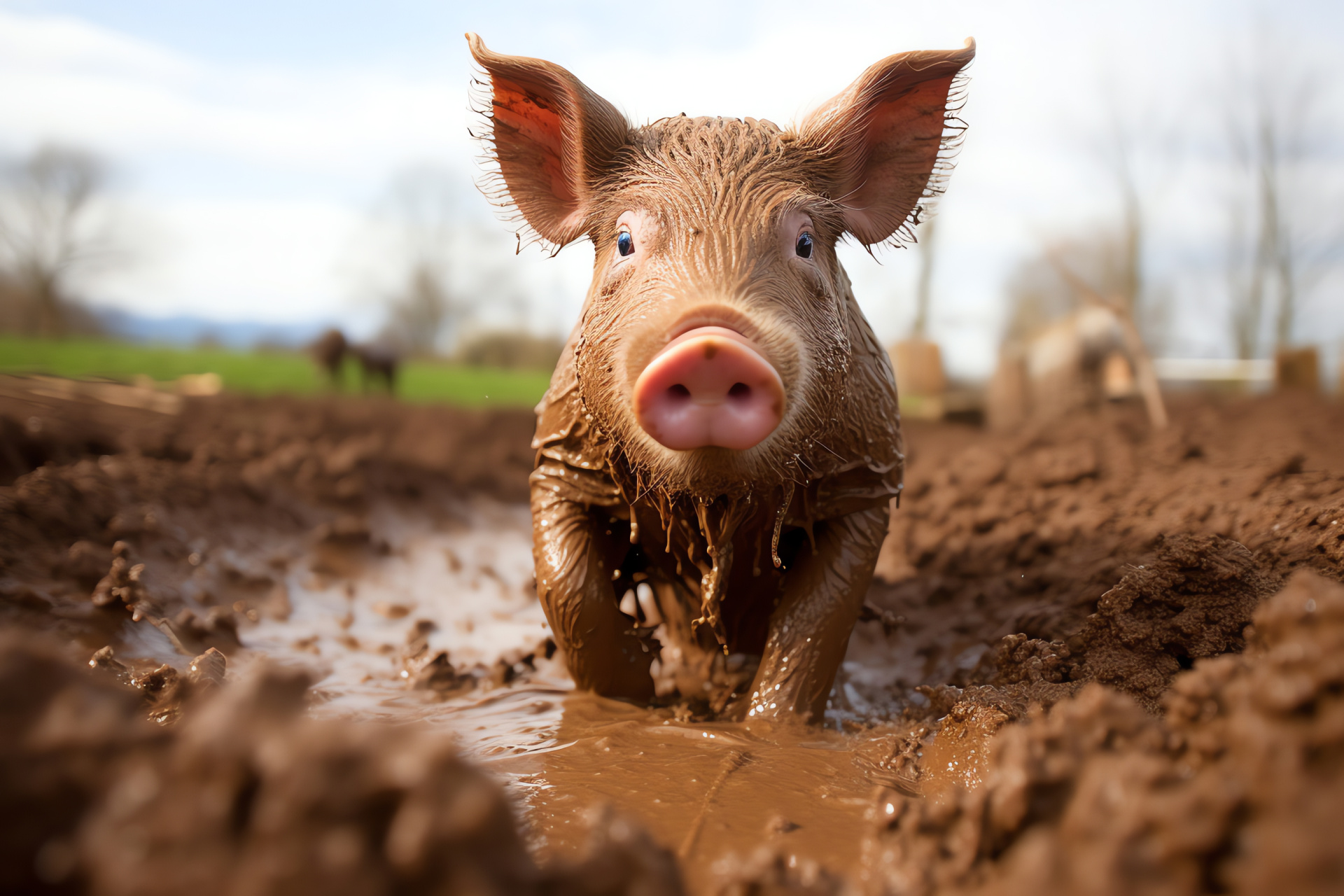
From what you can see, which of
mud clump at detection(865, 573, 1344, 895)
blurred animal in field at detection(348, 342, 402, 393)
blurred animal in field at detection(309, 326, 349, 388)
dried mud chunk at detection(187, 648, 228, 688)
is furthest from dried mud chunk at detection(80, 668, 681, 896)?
blurred animal in field at detection(309, 326, 349, 388)

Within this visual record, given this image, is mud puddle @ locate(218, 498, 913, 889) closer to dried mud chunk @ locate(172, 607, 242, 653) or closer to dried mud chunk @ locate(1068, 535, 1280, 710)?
dried mud chunk @ locate(172, 607, 242, 653)

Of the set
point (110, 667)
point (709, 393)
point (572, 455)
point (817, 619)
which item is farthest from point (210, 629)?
point (709, 393)

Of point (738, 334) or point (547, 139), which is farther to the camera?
point (547, 139)

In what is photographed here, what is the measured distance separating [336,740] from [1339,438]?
22.3 ft

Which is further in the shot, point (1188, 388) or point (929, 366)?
point (1188, 388)

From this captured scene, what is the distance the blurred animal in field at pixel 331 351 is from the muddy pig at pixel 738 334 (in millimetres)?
17327

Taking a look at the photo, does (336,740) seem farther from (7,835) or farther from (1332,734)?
(1332,734)

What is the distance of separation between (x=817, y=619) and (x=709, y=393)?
1208 mm

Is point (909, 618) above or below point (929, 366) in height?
below

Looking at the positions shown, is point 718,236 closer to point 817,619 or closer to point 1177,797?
point 817,619

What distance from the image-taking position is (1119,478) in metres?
4.84

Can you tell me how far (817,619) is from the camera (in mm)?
2973

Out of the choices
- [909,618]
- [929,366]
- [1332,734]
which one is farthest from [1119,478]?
[929,366]

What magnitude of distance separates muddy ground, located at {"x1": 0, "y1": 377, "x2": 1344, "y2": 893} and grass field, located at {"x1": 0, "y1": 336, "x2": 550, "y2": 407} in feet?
12.5
